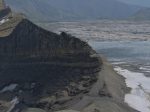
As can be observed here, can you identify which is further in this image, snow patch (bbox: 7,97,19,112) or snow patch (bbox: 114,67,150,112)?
snow patch (bbox: 114,67,150,112)

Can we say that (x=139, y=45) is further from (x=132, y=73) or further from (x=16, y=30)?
(x=16, y=30)

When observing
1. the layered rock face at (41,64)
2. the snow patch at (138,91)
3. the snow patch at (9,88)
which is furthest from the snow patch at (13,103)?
the snow patch at (138,91)

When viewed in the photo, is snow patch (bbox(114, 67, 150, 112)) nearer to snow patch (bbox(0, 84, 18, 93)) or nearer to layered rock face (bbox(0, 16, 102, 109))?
layered rock face (bbox(0, 16, 102, 109))

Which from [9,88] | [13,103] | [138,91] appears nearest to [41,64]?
[9,88]

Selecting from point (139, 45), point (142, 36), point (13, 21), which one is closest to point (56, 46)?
point (13, 21)

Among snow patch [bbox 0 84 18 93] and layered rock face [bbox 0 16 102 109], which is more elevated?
layered rock face [bbox 0 16 102 109]

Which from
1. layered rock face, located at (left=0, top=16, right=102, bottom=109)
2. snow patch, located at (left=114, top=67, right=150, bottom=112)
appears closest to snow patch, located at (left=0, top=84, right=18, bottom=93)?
layered rock face, located at (left=0, top=16, right=102, bottom=109)

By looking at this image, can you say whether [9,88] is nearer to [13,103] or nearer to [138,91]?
[13,103]
